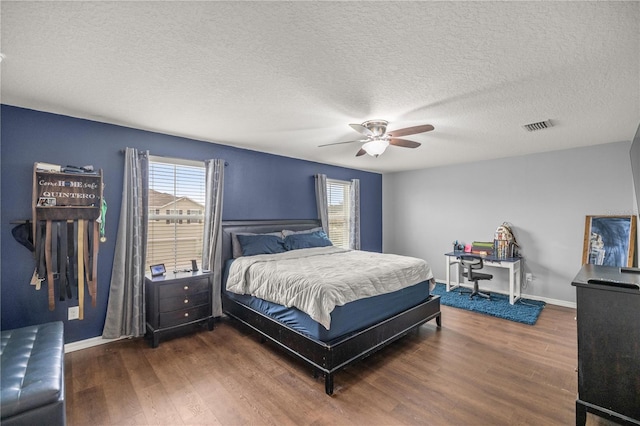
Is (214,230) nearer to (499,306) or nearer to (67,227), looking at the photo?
(67,227)

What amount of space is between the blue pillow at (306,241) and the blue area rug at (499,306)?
2201 millimetres

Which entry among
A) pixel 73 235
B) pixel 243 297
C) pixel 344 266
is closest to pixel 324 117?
pixel 344 266

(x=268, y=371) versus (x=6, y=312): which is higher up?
(x=6, y=312)

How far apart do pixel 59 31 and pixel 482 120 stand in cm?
353

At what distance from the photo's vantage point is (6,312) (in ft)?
8.49

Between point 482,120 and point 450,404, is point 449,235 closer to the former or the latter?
point 482,120

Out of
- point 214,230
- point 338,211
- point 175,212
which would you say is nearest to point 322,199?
point 338,211

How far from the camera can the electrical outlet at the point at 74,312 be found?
2.90 metres

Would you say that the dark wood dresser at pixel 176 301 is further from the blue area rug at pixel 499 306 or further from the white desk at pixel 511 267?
the white desk at pixel 511 267

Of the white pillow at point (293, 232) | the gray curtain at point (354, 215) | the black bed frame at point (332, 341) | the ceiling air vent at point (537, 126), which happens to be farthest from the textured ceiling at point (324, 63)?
the gray curtain at point (354, 215)

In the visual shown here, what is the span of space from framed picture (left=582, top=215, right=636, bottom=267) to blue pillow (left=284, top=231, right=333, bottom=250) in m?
3.85

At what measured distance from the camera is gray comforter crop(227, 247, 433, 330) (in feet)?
8.02

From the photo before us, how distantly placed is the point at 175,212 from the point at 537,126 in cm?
450

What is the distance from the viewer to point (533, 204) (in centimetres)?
470
